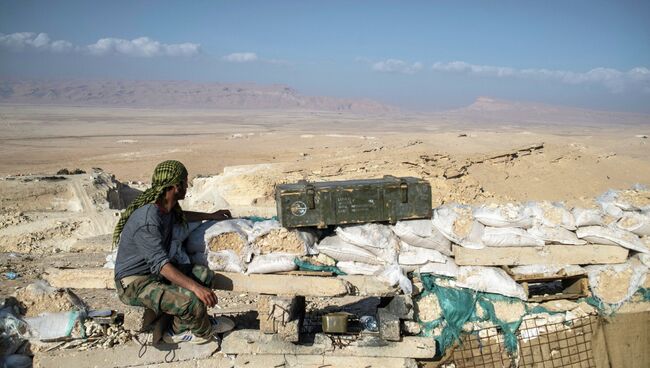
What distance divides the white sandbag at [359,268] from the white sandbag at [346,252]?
3 cm

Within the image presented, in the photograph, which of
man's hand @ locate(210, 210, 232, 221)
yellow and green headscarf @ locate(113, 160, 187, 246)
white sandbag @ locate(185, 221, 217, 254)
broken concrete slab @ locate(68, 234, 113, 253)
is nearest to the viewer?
yellow and green headscarf @ locate(113, 160, 187, 246)

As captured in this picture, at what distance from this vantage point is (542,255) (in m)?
4.02

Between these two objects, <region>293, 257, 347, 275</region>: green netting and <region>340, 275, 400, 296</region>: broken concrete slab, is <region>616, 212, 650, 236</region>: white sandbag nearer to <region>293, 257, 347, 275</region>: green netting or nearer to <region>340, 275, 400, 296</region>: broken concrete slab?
<region>340, 275, 400, 296</region>: broken concrete slab

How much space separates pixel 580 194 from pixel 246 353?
9.69m

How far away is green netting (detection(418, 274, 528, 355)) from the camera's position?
404 centimetres

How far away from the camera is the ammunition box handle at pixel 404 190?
3988 millimetres

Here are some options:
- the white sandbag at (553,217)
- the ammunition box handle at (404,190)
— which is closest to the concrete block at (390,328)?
the ammunition box handle at (404,190)

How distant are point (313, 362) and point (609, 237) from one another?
252 cm

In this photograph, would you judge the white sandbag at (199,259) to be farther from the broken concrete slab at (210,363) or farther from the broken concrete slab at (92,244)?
the broken concrete slab at (92,244)

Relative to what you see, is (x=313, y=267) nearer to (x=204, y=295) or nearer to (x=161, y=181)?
(x=204, y=295)

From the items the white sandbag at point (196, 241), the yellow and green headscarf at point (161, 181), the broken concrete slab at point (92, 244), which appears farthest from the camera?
the broken concrete slab at point (92, 244)

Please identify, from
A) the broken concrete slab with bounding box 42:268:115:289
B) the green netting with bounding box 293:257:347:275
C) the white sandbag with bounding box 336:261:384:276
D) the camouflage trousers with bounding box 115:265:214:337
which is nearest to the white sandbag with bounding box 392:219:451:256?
the white sandbag with bounding box 336:261:384:276

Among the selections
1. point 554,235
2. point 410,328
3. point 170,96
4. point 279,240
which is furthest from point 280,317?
point 170,96

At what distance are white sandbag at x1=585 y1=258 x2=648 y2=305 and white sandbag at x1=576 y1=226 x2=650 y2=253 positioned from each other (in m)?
0.17
